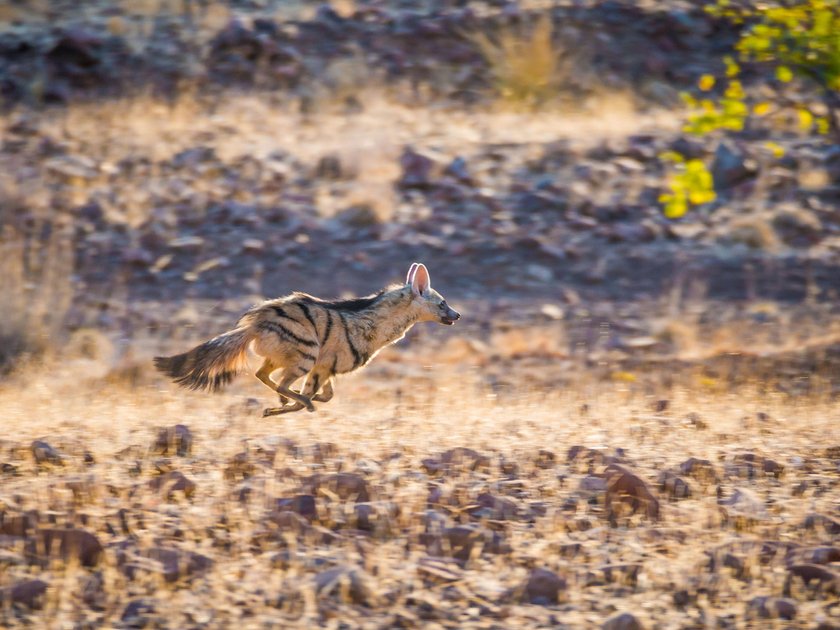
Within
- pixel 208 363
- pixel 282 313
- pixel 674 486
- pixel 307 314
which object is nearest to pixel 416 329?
pixel 307 314

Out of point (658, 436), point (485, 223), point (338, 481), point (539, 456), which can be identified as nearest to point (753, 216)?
point (485, 223)

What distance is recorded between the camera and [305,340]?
831 centimetres

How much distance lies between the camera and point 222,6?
22109mm

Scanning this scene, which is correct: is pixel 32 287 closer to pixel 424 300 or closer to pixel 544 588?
pixel 424 300

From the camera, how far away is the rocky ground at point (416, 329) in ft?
16.9

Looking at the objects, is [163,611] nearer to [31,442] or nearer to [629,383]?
[31,442]

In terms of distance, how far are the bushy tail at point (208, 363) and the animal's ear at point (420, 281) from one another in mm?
2019

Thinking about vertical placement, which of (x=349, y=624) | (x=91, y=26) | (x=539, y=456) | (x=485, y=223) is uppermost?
(x=91, y=26)

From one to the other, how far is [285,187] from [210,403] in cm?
824

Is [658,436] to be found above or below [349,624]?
above

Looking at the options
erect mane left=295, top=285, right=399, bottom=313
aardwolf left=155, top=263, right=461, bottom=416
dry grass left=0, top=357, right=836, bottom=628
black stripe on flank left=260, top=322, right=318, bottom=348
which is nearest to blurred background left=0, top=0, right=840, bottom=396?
aardwolf left=155, top=263, right=461, bottom=416

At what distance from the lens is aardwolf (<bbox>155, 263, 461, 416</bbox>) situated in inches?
311

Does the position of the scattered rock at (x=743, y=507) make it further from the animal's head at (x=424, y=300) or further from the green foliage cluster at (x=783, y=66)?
the green foliage cluster at (x=783, y=66)

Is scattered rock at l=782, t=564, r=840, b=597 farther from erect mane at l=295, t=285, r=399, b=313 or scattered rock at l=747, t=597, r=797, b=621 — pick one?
erect mane at l=295, t=285, r=399, b=313
